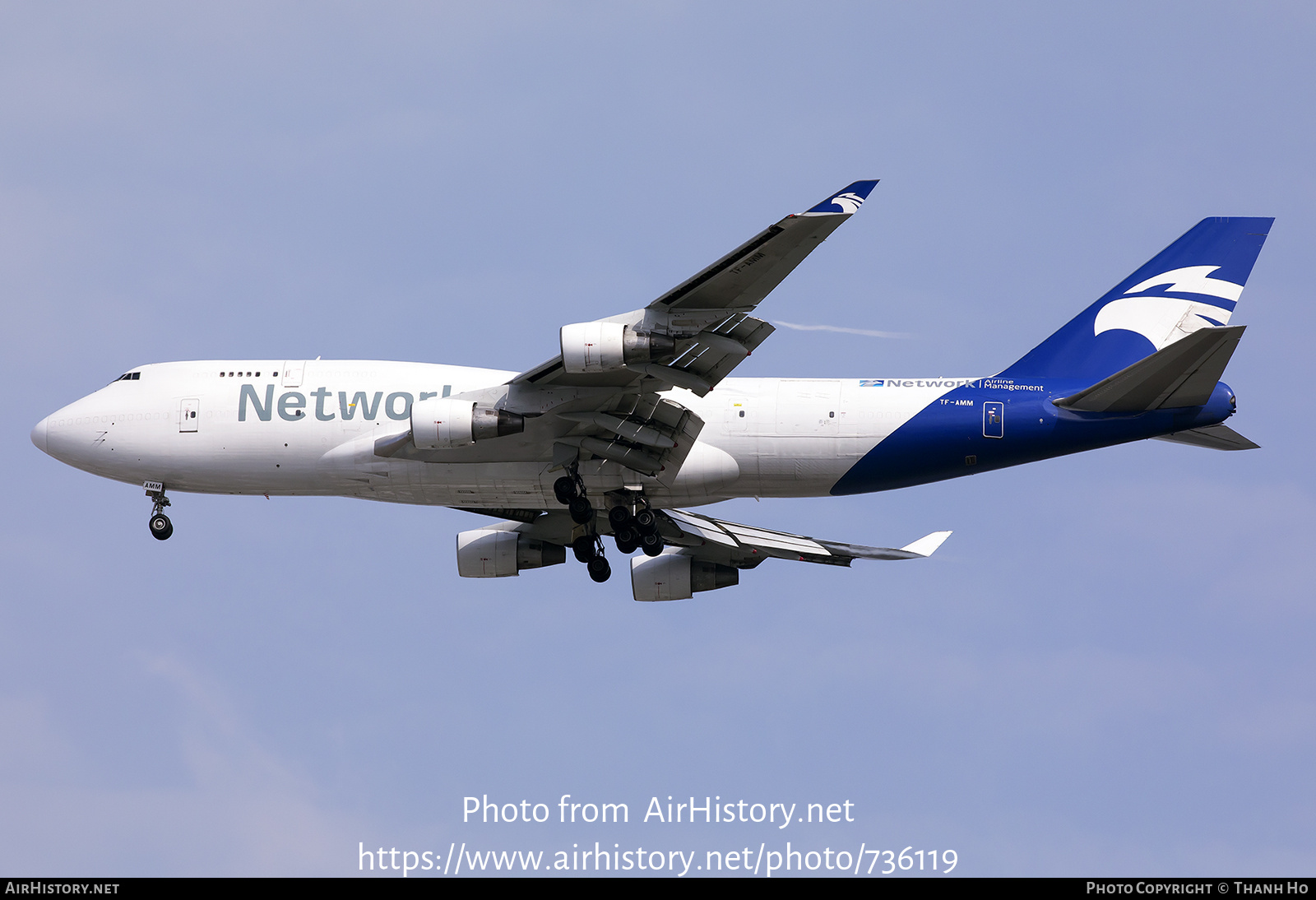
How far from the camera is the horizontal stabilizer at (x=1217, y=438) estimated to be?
1282 inches

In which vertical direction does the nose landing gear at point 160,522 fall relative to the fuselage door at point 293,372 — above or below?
below

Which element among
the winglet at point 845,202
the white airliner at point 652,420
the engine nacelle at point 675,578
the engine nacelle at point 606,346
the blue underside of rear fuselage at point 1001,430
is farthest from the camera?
the engine nacelle at point 675,578

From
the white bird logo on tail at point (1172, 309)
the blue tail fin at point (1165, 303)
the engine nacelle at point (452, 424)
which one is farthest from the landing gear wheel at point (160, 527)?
the white bird logo on tail at point (1172, 309)

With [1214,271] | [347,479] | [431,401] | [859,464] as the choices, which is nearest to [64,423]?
[347,479]

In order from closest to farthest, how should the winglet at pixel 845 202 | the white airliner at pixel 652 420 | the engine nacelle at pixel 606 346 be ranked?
1. the winglet at pixel 845 202
2. the engine nacelle at pixel 606 346
3. the white airliner at pixel 652 420

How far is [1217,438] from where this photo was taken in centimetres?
3269

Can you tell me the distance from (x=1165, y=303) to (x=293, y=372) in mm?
19397

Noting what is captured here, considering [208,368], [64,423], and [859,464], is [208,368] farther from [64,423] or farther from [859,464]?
[859,464]

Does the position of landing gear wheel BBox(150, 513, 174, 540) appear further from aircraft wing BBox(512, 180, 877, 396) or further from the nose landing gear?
aircraft wing BBox(512, 180, 877, 396)

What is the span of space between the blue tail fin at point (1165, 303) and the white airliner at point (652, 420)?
41 millimetres

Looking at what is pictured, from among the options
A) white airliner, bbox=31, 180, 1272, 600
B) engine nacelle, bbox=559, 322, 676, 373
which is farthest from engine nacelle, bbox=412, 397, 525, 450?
engine nacelle, bbox=559, 322, 676, 373

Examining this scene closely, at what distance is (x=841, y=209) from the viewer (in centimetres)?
2683

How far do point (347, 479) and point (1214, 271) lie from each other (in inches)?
777

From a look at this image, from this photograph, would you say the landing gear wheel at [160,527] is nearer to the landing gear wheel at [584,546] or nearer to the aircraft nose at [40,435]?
the aircraft nose at [40,435]
